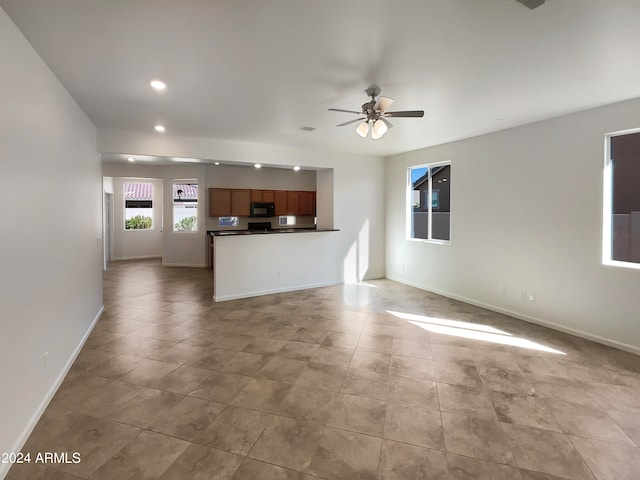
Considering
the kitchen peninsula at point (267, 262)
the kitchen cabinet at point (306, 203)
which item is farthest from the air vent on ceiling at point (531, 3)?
the kitchen cabinet at point (306, 203)

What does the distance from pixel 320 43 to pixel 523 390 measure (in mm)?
3188

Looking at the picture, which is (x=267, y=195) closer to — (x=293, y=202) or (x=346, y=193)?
(x=293, y=202)

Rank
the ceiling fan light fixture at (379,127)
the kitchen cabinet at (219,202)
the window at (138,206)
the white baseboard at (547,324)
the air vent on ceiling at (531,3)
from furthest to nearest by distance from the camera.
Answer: the window at (138,206) < the kitchen cabinet at (219,202) < the white baseboard at (547,324) < the ceiling fan light fixture at (379,127) < the air vent on ceiling at (531,3)

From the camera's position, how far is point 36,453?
2.00 meters

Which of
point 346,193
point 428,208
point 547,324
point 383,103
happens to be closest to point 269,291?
point 346,193

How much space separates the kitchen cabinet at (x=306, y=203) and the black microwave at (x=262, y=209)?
0.77m

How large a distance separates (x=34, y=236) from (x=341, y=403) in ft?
8.38

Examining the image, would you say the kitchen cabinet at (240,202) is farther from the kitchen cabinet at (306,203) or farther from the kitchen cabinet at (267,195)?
the kitchen cabinet at (306,203)

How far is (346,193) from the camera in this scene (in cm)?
669

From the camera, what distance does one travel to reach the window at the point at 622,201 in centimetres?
366

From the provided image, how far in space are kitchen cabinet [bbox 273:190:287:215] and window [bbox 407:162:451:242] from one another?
3519mm

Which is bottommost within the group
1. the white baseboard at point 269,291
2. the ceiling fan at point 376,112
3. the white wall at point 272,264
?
the white baseboard at point 269,291

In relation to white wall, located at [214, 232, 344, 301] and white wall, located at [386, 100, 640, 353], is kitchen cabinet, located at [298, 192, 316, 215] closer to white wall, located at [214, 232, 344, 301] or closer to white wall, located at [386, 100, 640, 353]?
white wall, located at [214, 232, 344, 301]

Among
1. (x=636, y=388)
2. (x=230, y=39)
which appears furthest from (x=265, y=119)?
(x=636, y=388)
